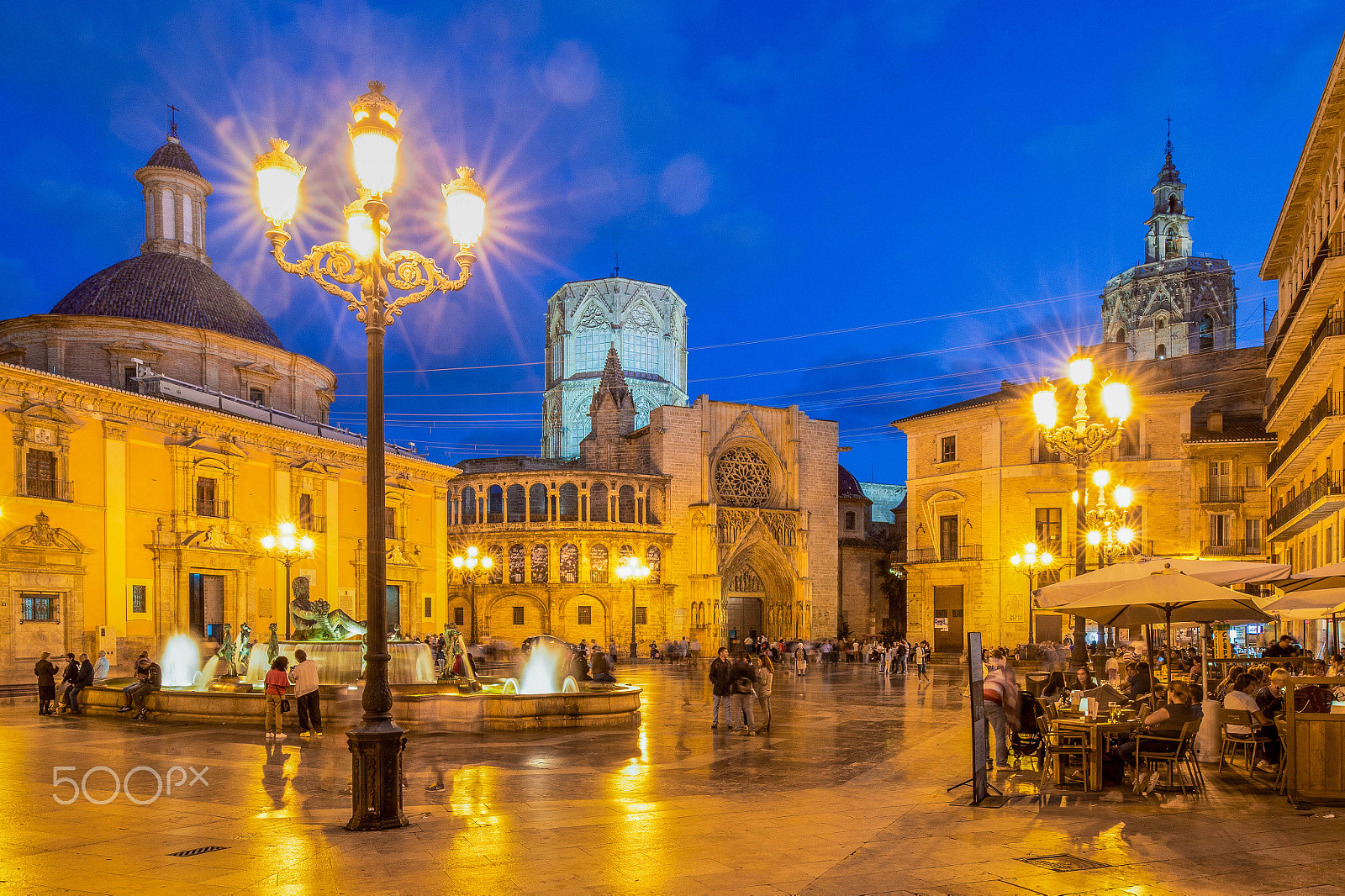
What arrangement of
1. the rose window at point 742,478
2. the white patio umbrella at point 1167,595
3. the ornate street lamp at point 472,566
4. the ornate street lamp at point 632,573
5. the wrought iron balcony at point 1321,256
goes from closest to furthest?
the white patio umbrella at point 1167,595
the wrought iron balcony at point 1321,256
the ornate street lamp at point 472,566
the ornate street lamp at point 632,573
the rose window at point 742,478

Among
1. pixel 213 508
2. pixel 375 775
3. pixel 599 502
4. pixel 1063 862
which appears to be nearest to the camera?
pixel 1063 862

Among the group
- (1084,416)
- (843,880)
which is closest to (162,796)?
(843,880)

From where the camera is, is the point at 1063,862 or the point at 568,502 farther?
the point at 568,502

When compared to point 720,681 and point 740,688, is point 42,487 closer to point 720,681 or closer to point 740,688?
point 720,681

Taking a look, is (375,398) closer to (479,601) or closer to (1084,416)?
(1084,416)

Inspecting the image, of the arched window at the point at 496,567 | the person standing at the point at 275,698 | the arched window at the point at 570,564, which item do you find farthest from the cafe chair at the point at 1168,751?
the arched window at the point at 496,567

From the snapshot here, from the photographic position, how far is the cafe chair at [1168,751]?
8.77m

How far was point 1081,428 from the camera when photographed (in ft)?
46.4

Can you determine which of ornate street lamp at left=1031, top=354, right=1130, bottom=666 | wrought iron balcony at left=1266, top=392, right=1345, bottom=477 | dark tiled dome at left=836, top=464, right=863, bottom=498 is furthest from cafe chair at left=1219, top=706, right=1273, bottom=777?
dark tiled dome at left=836, top=464, right=863, bottom=498

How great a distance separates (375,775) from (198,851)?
1.17 meters

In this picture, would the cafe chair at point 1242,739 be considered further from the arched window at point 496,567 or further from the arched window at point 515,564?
the arched window at point 496,567

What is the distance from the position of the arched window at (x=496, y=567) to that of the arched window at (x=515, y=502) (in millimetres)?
3004

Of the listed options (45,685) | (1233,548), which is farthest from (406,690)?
(1233,548)

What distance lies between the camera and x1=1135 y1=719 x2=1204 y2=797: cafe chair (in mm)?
8766
